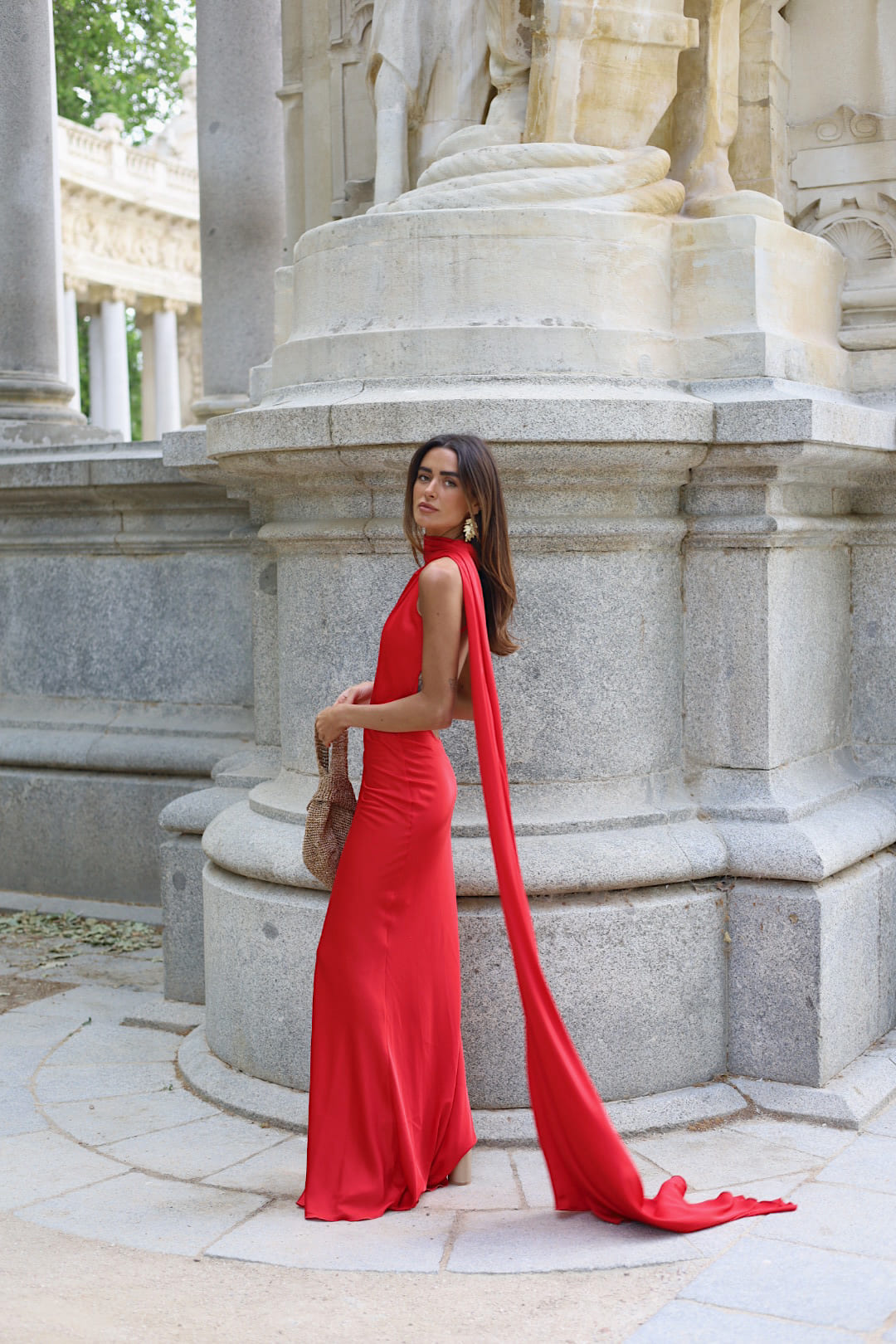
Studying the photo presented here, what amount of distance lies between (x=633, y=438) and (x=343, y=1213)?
2138 mm

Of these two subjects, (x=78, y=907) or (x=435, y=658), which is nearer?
(x=435, y=658)

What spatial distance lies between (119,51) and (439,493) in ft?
76.8

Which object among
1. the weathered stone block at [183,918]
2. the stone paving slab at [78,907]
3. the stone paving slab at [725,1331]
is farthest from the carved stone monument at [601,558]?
the stone paving slab at [78,907]

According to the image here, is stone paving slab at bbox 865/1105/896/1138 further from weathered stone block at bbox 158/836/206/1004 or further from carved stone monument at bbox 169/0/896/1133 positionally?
weathered stone block at bbox 158/836/206/1004

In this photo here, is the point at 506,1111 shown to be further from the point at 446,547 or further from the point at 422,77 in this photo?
the point at 422,77

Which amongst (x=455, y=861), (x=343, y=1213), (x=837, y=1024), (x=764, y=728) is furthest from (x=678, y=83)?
(x=343, y=1213)

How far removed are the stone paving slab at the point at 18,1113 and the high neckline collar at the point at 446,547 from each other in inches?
79.2

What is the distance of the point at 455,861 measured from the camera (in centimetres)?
438

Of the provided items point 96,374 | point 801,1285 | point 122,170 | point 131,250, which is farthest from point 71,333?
point 801,1285

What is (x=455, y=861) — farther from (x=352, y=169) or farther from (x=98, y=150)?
(x=98, y=150)

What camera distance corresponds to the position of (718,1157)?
4.17 metres

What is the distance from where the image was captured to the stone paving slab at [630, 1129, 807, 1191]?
402 centimetres

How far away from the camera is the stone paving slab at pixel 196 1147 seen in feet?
13.7

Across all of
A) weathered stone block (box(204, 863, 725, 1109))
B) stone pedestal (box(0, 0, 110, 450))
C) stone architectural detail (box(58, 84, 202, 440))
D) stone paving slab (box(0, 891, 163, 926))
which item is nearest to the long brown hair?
weathered stone block (box(204, 863, 725, 1109))
